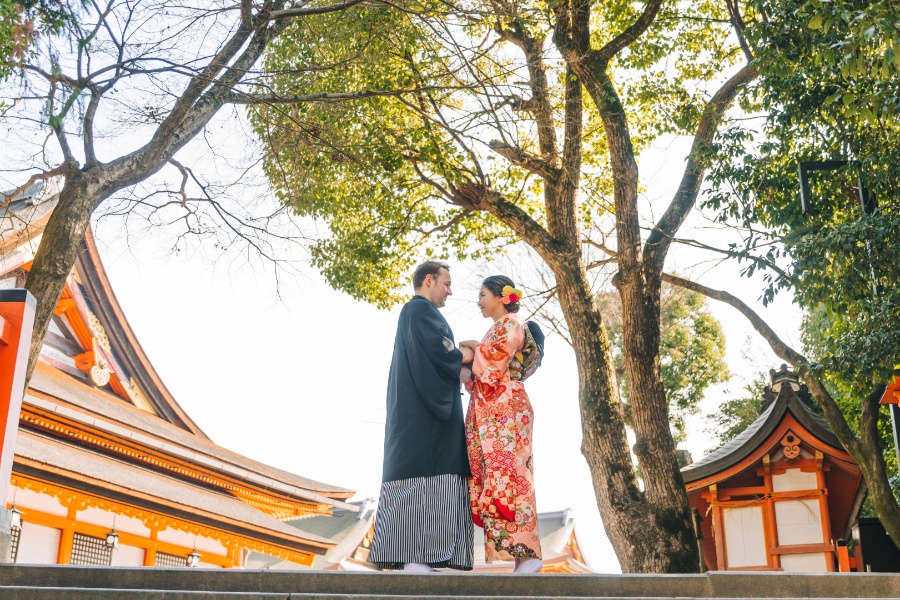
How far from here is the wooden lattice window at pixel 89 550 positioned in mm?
9959

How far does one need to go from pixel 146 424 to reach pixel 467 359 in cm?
693

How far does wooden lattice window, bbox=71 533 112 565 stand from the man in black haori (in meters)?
6.48

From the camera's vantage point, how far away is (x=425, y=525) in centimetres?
461

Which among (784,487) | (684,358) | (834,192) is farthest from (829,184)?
(684,358)

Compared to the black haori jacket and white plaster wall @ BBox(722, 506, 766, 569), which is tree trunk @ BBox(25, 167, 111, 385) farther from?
white plaster wall @ BBox(722, 506, 766, 569)

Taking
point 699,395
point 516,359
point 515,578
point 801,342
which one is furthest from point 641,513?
point 699,395

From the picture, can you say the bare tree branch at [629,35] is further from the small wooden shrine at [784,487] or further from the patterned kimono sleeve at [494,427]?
the patterned kimono sleeve at [494,427]

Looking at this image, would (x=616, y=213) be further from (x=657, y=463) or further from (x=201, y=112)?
(x=201, y=112)

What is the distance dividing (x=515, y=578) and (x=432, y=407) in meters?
1.40

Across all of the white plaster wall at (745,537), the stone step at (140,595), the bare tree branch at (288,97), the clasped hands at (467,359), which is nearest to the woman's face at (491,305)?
the clasped hands at (467,359)

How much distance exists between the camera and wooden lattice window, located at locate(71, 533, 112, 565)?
9.96 metres

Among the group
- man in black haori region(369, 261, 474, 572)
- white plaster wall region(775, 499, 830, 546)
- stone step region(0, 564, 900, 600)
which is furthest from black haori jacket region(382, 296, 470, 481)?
white plaster wall region(775, 499, 830, 546)

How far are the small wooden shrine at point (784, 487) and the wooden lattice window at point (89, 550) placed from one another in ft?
24.6

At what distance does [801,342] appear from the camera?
61.6 ft
